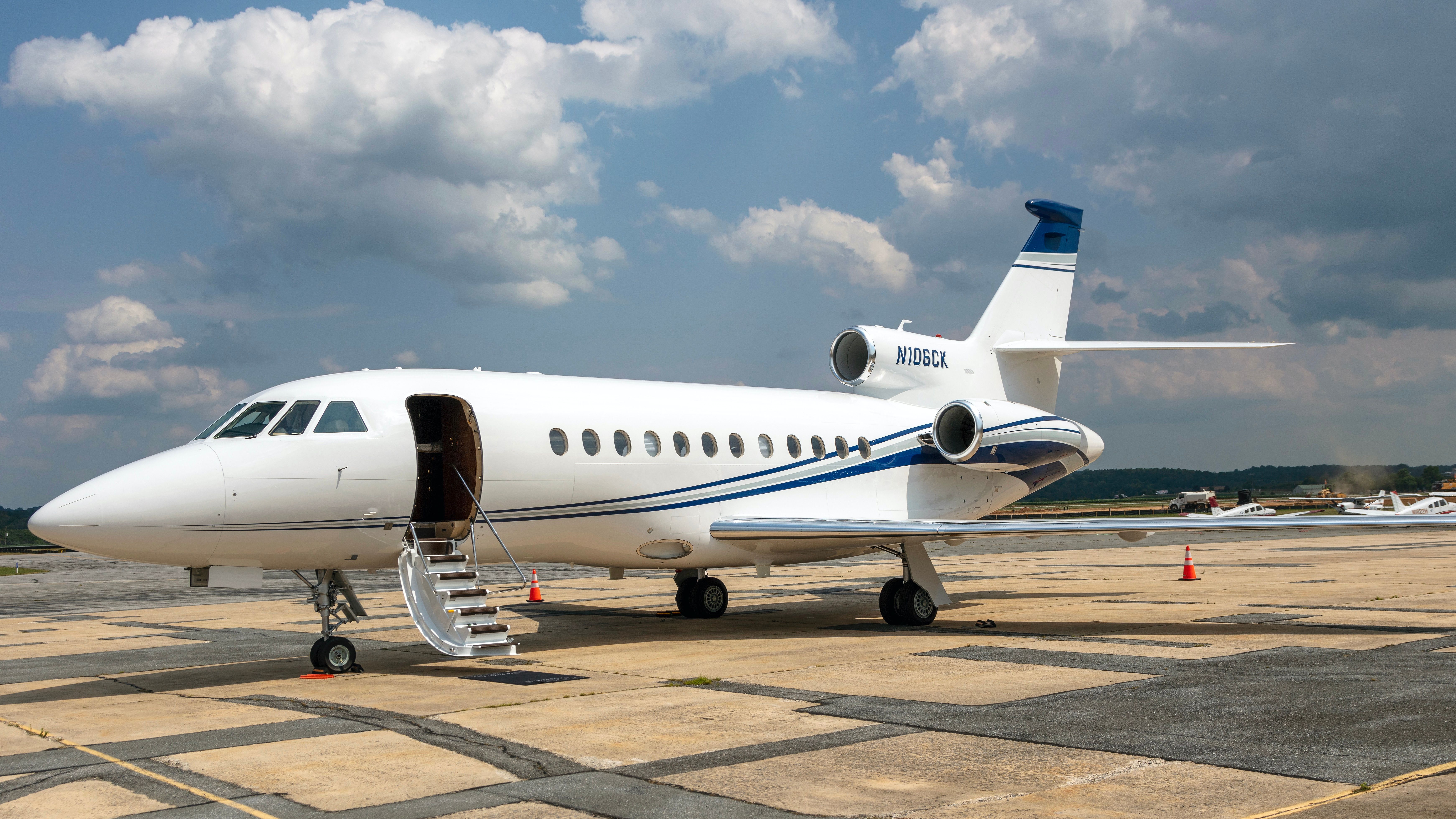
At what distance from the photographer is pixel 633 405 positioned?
50.7ft

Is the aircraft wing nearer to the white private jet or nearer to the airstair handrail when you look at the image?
the white private jet

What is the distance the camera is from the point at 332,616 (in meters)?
13.6

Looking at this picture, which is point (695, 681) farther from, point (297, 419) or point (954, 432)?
point (954, 432)

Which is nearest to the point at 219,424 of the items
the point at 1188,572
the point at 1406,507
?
the point at 1188,572

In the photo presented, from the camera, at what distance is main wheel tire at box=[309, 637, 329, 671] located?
1232 centimetres

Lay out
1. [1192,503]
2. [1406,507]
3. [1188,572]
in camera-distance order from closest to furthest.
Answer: [1188,572], [1406,507], [1192,503]

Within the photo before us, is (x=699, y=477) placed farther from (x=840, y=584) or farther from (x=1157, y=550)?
(x=1157, y=550)

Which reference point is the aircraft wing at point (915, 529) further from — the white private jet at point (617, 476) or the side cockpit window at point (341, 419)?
the side cockpit window at point (341, 419)

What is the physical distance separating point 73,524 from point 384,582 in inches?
800

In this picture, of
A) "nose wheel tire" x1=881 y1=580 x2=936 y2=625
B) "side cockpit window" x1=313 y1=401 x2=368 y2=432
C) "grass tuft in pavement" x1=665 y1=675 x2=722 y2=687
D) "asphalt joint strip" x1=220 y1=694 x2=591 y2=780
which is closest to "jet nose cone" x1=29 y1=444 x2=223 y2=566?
"side cockpit window" x1=313 y1=401 x2=368 y2=432

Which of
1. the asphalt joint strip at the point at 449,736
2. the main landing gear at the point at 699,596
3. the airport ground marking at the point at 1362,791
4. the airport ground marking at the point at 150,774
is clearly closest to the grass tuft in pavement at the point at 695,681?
the asphalt joint strip at the point at 449,736

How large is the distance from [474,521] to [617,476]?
80.2 inches

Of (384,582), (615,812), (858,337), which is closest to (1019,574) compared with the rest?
(858,337)

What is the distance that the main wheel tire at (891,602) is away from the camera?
16.7 meters
